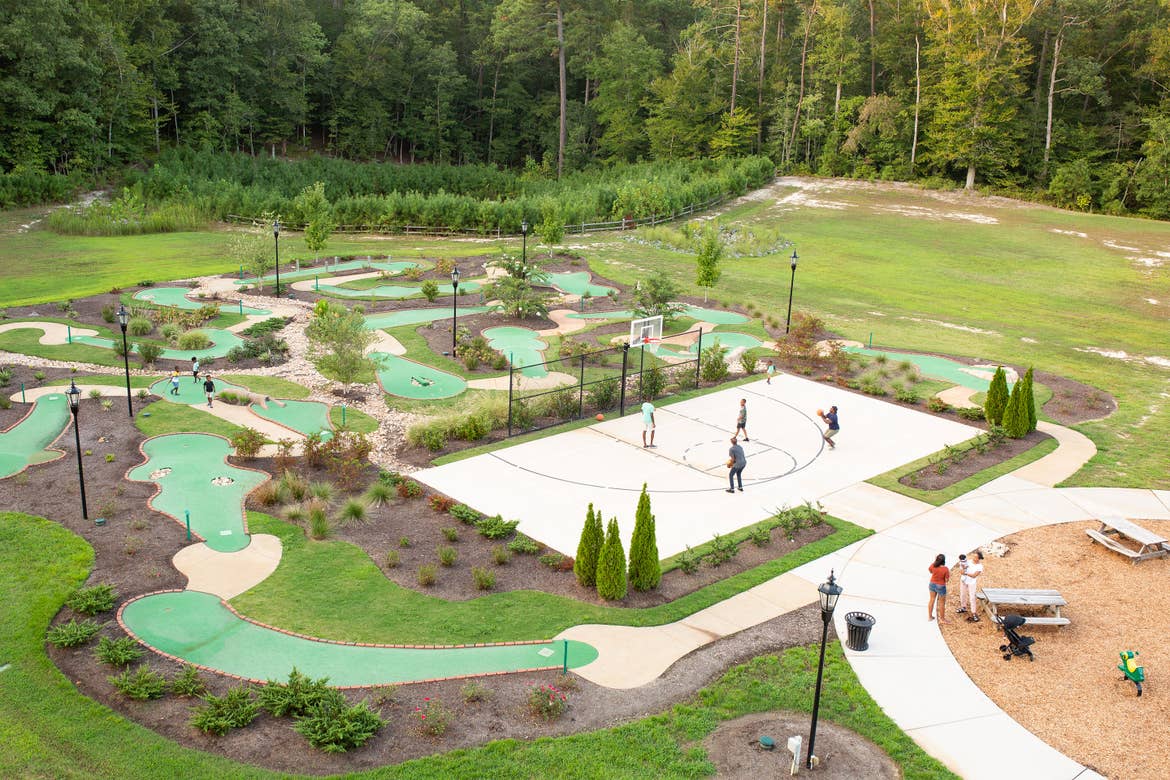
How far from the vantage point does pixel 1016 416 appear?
2514 centimetres

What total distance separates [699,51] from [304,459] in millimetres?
65730

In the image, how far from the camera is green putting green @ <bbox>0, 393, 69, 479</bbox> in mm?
21359

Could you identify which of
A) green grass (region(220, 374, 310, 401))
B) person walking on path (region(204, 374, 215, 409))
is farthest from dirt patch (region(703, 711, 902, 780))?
person walking on path (region(204, 374, 215, 409))

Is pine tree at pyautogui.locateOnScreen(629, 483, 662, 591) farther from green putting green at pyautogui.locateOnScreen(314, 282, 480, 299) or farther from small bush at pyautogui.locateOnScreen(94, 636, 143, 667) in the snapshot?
green putting green at pyautogui.locateOnScreen(314, 282, 480, 299)

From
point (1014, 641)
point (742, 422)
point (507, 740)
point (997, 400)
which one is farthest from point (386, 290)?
point (1014, 641)

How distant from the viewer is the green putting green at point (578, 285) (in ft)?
135

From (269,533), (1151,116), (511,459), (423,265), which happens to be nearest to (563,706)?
(269,533)

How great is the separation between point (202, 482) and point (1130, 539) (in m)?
20.1

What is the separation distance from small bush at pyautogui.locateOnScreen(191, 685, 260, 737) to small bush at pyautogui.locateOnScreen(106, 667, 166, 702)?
2.51 feet

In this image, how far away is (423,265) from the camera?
45.3 meters

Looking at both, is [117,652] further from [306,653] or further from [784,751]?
[784,751]

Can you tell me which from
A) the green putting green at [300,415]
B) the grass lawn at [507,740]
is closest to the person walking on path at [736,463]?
the grass lawn at [507,740]

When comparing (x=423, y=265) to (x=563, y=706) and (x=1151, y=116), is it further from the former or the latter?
(x=1151, y=116)

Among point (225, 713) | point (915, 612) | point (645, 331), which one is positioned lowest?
point (915, 612)
